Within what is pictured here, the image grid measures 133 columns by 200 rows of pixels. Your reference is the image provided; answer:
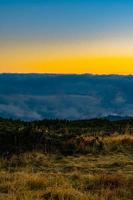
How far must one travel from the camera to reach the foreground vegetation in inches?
798

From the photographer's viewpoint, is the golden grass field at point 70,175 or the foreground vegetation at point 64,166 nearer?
the golden grass field at point 70,175

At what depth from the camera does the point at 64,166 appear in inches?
1133

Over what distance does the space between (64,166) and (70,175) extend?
400cm

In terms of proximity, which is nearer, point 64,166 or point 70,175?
point 70,175

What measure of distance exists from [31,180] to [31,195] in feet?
9.20

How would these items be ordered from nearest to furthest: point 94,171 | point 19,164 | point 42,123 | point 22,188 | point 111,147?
point 22,188
point 94,171
point 19,164
point 111,147
point 42,123

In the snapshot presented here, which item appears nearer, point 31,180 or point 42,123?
point 31,180

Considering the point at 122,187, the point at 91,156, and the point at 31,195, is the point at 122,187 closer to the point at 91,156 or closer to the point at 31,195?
the point at 31,195

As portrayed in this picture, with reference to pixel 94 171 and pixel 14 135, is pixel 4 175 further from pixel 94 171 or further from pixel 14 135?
pixel 14 135

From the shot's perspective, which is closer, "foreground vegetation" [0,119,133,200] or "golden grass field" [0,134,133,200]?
"golden grass field" [0,134,133,200]

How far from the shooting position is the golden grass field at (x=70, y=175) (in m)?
19.8

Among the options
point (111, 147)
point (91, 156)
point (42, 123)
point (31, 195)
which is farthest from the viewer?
point (42, 123)

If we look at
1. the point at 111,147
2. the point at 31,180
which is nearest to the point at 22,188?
the point at 31,180

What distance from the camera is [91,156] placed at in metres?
32.6
